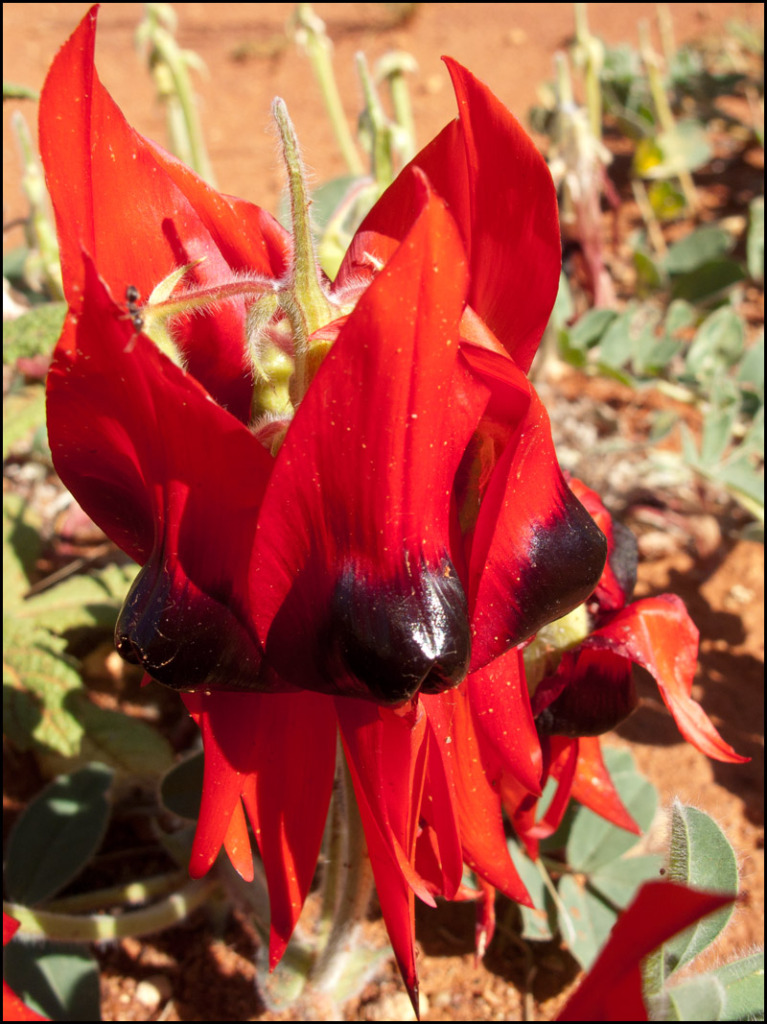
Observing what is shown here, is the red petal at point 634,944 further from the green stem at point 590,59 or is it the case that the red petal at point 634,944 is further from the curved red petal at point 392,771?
the green stem at point 590,59

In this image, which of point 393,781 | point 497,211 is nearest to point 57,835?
point 393,781

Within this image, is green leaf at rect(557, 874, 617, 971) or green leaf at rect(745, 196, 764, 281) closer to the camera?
green leaf at rect(557, 874, 617, 971)

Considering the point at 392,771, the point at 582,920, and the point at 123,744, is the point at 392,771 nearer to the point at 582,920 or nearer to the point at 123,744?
the point at 582,920

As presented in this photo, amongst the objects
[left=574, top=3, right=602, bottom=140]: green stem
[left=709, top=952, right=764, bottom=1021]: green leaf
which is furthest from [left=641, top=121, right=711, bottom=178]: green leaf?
[left=709, top=952, right=764, bottom=1021]: green leaf

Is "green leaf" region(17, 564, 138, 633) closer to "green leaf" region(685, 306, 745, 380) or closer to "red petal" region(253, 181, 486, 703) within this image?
"red petal" region(253, 181, 486, 703)

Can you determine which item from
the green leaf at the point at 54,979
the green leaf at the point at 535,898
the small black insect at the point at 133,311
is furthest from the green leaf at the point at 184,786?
the small black insect at the point at 133,311

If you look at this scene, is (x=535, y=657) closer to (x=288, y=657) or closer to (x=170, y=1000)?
(x=288, y=657)

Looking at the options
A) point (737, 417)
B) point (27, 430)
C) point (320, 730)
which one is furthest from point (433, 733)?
point (737, 417)

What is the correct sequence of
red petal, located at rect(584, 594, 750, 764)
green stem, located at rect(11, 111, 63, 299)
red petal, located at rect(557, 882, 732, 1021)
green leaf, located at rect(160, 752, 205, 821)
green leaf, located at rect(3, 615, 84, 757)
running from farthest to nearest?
1. green stem, located at rect(11, 111, 63, 299)
2. green leaf, located at rect(3, 615, 84, 757)
3. green leaf, located at rect(160, 752, 205, 821)
4. red petal, located at rect(584, 594, 750, 764)
5. red petal, located at rect(557, 882, 732, 1021)
